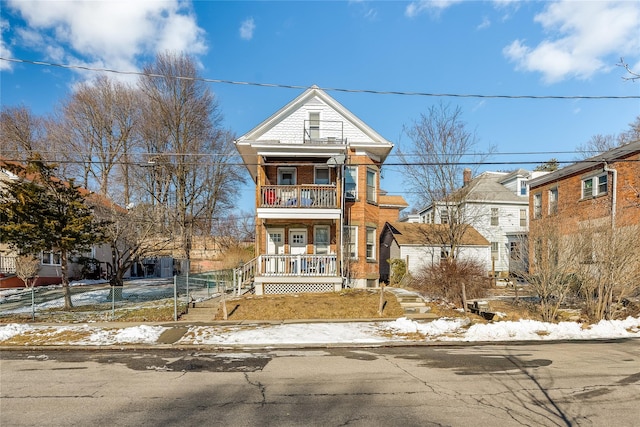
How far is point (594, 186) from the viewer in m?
20.6

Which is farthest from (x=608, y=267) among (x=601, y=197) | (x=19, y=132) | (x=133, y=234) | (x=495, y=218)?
(x=19, y=132)

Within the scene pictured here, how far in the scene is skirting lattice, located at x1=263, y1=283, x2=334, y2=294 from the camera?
17.7 m

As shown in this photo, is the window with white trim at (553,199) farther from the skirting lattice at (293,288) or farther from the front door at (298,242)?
the front door at (298,242)

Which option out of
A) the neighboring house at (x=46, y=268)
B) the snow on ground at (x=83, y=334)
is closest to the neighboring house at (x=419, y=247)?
the snow on ground at (x=83, y=334)

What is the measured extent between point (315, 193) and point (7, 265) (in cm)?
1961

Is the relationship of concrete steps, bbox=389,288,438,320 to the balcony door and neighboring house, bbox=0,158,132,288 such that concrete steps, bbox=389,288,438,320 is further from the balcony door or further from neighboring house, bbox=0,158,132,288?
neighboring house, bbox=0,158,132,288

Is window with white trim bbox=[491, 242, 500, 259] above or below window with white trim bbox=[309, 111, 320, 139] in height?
below

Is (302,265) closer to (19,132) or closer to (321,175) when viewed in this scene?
(321,175)

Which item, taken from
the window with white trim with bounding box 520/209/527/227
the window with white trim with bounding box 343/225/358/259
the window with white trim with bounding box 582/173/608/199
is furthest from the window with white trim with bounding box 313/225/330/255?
the window with white trim with bounding box 520/209/527/227

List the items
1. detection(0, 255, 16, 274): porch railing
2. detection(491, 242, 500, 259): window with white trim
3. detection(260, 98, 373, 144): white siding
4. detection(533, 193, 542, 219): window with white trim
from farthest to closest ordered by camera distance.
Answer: detection(491, 242, 500, 259): window with white trim, detection(533, 193, 542, 219): window with white trim, detection(0, 255, 16, 274): porch railing, detection(260, 98, 373, 144): white siding

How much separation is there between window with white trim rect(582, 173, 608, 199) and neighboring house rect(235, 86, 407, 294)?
11.1 m

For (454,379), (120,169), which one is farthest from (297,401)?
(120,169)

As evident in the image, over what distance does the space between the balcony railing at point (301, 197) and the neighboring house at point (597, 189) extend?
360 inches

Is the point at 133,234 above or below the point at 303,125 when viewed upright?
below
